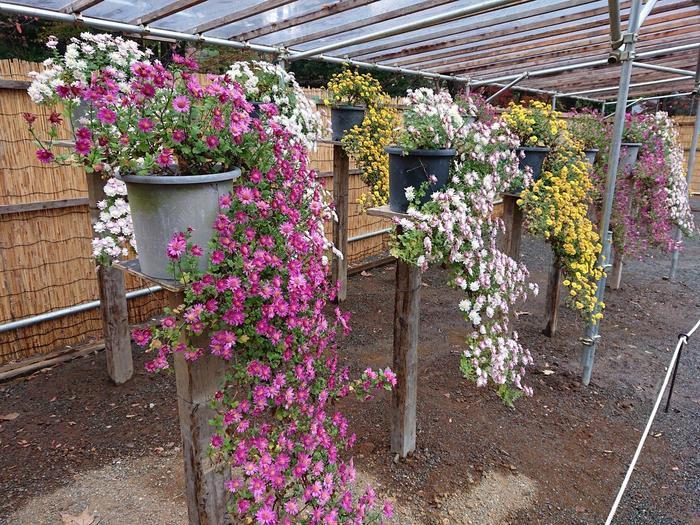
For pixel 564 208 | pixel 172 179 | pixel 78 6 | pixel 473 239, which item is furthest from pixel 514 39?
pixel 172 179

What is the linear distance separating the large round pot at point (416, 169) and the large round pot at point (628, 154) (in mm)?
3194

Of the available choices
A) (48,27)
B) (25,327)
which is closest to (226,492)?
(25,327)

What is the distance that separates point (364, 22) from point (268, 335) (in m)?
2.75

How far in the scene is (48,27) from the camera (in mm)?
5992

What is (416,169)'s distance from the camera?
6.56 feet

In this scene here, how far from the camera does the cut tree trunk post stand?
221 cm

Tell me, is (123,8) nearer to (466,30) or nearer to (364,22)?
(364,22)

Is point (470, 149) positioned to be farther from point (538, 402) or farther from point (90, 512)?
point (90, 512)

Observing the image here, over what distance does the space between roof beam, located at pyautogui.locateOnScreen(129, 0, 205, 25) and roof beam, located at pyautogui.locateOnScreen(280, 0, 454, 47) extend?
1082 mm

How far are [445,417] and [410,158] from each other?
1.55 metres

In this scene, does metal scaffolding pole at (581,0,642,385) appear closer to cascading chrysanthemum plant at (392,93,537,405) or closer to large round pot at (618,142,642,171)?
cascading chrysanthemum plant at (392,93,537,405)

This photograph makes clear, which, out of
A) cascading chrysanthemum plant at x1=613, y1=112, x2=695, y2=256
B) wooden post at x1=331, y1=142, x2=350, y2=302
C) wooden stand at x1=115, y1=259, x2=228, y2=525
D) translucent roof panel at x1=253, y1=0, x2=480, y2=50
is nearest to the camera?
wooden stand at x1=115, y1=259, x2=228, y2=525

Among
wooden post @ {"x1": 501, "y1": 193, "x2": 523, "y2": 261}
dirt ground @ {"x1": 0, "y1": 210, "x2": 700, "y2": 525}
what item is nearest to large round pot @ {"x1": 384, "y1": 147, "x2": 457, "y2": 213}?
dirt ground @ {"x1": 0, "y1": 210, "x2": 700, "y2": 525}

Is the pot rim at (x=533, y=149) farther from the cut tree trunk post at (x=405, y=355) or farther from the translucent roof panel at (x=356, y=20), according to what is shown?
the cut tree trunk post at (x=405, y=355)
